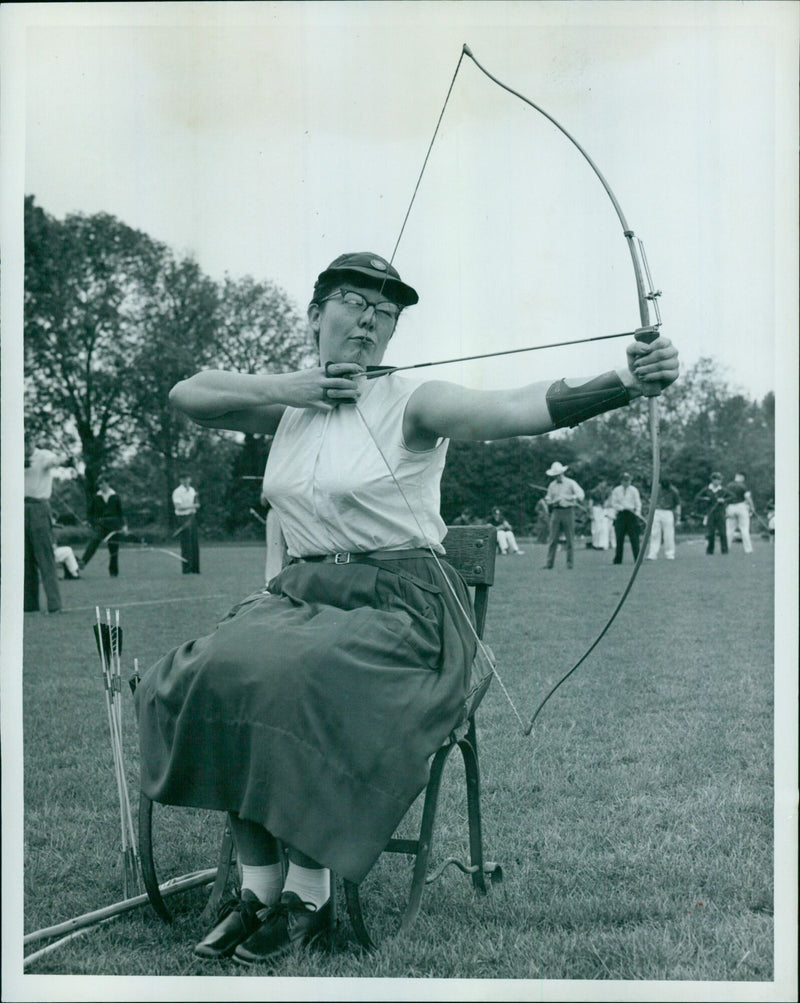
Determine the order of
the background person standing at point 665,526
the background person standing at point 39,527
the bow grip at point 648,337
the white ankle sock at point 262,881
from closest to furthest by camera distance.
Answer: the bow grip at point 648,337
the white ankle sock at point 262,881
the background person standing at point 39,527
the background person standing at point 665,526

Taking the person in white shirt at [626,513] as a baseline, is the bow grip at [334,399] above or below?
above

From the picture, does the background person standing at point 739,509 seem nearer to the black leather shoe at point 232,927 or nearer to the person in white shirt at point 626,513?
the person in white shirt at point 626,513

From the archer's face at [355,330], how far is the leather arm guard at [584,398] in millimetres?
628

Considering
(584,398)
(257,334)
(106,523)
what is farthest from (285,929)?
(106,523)

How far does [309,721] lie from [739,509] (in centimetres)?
1513

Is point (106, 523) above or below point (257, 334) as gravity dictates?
below

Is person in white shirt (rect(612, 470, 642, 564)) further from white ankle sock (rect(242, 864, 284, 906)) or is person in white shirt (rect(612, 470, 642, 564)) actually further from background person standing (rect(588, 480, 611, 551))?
white ankle sock (rect(242, 864, 284, 906))

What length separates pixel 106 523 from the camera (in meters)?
15.0

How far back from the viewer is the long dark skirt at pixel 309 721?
2312 millimetres

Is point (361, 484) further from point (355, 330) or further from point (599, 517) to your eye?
point (599, 517)

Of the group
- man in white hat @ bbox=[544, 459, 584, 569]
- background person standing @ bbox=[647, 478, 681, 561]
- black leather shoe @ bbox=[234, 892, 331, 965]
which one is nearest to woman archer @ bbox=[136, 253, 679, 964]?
Result: black leather shoe @ bbox=[234, 892, 331, 965]

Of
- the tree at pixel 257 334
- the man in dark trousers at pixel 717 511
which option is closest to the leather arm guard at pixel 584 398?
the tree at pixel 257 334

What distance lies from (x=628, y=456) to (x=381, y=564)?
55.6 ft

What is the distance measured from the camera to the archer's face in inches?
111
